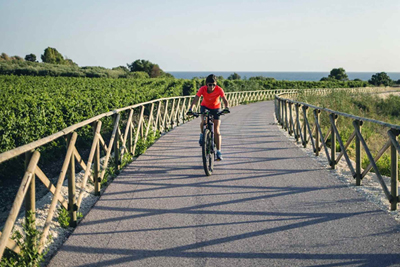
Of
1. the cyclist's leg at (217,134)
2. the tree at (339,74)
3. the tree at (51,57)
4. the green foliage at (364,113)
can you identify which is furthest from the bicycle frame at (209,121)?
the tree at (51,57)

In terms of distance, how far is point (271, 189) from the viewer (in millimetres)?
7141

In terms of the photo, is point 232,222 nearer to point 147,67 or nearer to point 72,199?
point 72,199

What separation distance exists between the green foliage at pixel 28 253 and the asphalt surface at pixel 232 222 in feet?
0.69

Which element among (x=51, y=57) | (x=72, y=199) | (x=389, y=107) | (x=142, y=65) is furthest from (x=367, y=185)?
(x=51, y=57)

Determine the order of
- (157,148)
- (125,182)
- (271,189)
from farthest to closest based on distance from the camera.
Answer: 1. (157,148)
2. (125,182)
3. (271,189)

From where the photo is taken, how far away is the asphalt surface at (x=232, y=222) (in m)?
4.41

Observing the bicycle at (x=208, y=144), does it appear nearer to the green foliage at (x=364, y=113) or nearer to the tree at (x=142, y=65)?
the green foliage at (x=364, y=113)

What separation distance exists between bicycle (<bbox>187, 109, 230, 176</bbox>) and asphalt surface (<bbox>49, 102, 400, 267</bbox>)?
0.78 feet

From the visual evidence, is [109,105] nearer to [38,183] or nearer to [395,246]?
[38,183]

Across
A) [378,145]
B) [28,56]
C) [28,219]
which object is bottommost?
[378,145]

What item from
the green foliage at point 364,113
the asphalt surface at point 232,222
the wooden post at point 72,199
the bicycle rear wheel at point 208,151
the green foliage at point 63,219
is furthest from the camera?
the green foliage at point 364,113

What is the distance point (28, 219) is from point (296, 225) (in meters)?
3.04

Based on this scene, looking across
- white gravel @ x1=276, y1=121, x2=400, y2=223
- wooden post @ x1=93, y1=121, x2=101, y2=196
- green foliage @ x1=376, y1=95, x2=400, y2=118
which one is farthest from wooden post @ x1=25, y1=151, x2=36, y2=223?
green foliage @ x1=376, y1=95, x2=400, y2=118

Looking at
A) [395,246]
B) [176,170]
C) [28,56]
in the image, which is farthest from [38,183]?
[28,56]
